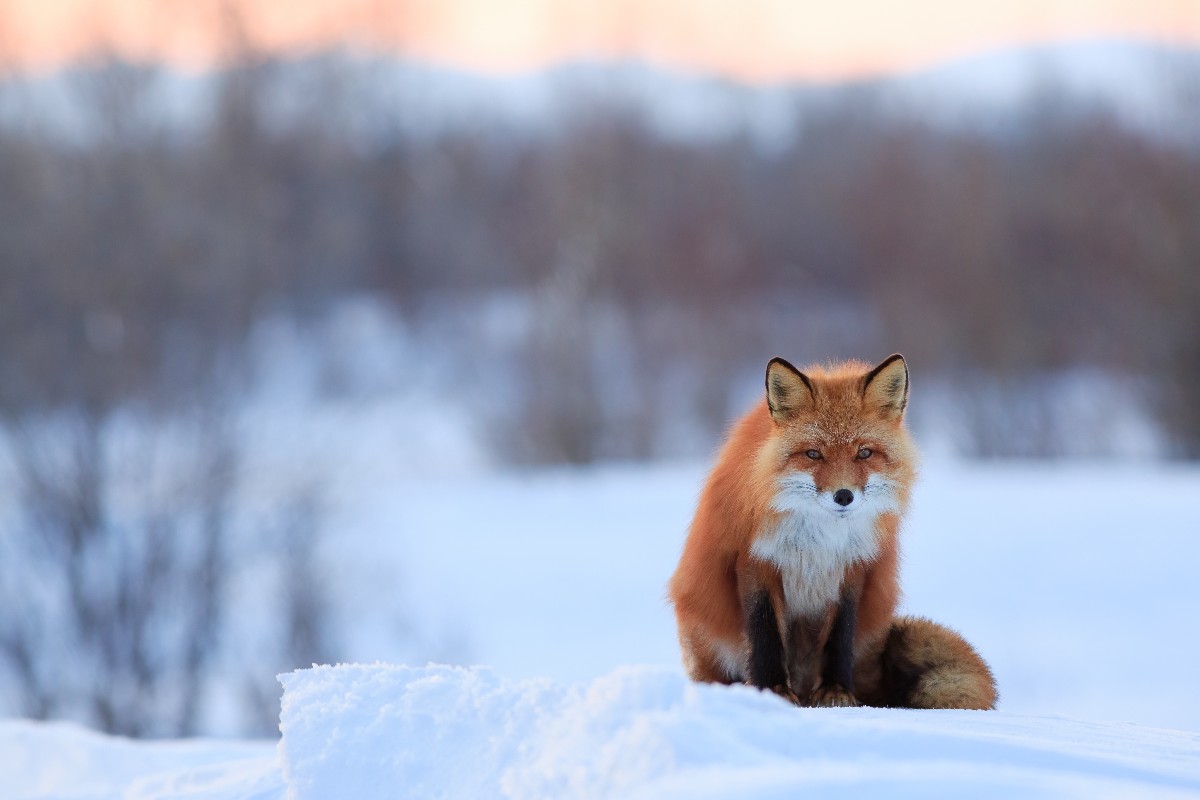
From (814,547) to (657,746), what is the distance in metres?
1.01

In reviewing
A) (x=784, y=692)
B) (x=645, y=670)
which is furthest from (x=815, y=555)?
(x=645, y=670)

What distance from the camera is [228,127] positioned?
1096 inches

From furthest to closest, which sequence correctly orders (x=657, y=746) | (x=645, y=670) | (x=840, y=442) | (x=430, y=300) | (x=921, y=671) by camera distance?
(x=430, y=300) < (x=921, y=671) < (x=840, y=442) < (x=645, y=670) < (x=657, y=746)

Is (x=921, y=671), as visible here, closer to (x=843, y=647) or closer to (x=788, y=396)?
(x=843, y=647)

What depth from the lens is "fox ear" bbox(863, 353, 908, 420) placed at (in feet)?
11.9

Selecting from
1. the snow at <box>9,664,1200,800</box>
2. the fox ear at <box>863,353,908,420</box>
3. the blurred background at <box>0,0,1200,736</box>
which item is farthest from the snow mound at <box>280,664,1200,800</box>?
the blurred background at <box>0,0,1200,736</box>

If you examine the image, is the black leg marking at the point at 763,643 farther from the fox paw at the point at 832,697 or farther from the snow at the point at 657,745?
the snow at the point at 657,745

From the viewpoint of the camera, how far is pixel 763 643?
3518mm

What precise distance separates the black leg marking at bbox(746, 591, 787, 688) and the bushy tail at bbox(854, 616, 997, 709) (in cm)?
42

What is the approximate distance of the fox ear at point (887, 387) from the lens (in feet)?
11.9

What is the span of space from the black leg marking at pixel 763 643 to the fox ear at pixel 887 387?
26.3 inches

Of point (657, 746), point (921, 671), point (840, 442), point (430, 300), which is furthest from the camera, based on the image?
point (430, 300)

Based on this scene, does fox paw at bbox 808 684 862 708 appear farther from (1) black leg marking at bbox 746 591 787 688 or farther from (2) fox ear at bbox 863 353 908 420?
(2) fox ear at bbox 863 353 908 420

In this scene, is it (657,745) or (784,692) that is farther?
(784,692)
